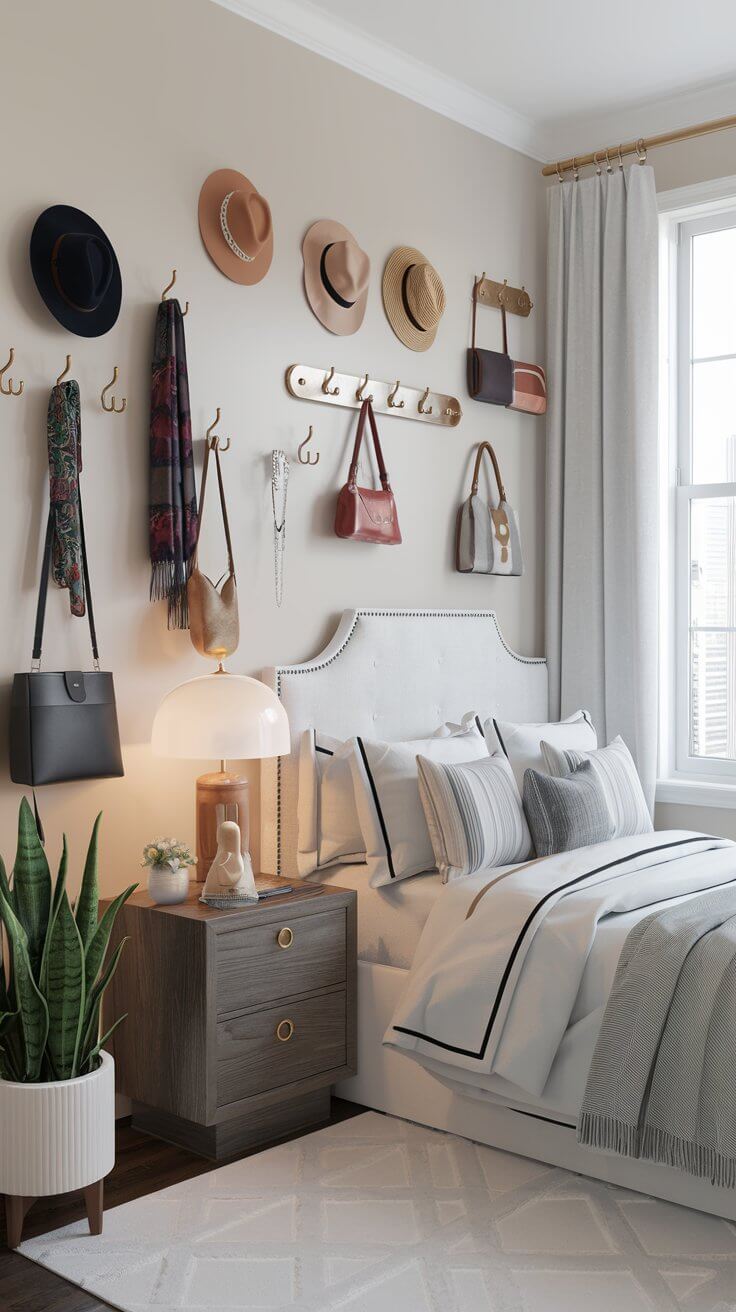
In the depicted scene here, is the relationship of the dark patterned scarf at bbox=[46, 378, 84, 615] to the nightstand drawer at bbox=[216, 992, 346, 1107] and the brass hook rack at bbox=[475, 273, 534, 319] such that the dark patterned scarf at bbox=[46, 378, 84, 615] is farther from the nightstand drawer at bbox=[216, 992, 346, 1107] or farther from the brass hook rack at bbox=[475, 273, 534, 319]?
the brass hook rack at bbox=[475, 273, 534, 319]

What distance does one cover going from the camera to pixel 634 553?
4164mm

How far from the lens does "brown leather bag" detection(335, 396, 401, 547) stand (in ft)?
11.6

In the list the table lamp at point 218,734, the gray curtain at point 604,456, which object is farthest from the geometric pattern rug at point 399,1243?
the gray curtain at point 604,456

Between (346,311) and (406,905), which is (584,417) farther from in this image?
(406,905)

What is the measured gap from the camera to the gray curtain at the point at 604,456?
413 centimetres

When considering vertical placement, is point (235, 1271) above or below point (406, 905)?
below

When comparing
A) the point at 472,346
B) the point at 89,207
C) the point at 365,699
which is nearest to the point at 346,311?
the point at 472,346

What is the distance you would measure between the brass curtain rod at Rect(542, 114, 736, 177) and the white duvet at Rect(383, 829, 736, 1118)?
2546mm

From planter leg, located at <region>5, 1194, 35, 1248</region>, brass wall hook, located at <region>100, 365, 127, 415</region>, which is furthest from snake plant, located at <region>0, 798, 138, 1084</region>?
brass wall hook, located at <region>100, 365, 127, 415</region>

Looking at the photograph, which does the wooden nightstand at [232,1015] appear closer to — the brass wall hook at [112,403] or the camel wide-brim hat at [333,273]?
the brass wall hook at [112,403]

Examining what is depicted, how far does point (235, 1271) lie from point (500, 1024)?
2.44 feet

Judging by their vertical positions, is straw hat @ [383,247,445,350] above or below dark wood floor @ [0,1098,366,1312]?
above

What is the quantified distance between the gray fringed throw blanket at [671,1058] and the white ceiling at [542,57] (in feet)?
8.72

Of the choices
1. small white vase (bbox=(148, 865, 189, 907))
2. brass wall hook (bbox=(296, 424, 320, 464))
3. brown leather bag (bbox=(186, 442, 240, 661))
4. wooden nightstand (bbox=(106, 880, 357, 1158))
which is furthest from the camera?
brass wall hook (bbox=(296, 424, 320, 464))
